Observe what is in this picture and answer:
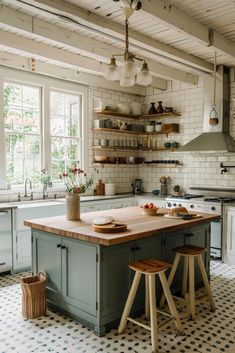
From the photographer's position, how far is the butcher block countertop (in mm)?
2842

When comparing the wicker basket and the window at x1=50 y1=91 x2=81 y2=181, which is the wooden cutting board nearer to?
the wicker basket

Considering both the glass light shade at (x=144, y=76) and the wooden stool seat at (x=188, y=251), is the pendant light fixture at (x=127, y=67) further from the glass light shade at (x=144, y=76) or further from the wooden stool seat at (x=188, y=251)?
the wooden stool seat at (x=188, y=251)

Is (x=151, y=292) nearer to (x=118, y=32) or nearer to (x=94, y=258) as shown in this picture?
(x=94, y=258)

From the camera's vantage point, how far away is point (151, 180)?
7.24 m

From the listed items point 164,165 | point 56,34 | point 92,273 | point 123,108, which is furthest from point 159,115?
point 92,273

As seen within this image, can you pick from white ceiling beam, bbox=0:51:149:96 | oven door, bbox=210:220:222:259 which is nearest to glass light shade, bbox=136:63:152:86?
white ceiling beam, bbox=0:51:149:96

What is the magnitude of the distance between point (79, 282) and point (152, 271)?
30.3 inches

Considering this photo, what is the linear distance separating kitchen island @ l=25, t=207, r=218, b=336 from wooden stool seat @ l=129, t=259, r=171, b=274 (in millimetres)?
188

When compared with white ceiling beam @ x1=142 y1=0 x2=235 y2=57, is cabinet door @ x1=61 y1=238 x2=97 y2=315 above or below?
below

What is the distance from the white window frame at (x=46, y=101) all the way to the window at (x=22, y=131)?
9cm

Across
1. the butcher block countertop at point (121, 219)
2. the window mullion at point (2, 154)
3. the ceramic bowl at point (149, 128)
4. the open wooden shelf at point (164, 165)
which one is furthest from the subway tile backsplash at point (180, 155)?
the butcher block countertop at point (121, 219)

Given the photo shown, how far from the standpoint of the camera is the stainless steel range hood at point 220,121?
18.6ft

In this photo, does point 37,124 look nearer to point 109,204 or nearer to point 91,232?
point 109,204

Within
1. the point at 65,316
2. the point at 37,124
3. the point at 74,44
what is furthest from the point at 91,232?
the point at 37,124
